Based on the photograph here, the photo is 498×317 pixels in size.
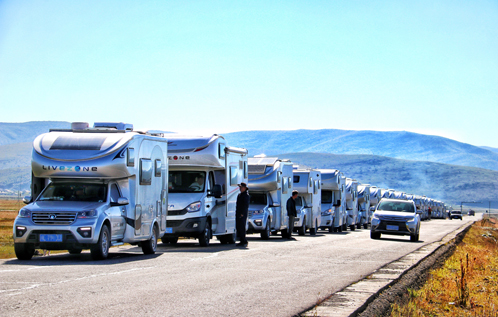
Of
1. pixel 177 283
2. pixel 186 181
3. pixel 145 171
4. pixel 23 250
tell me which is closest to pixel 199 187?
pixel 186 181

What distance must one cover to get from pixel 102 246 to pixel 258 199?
12593 mm

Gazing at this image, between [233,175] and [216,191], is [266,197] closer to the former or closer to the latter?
[233,175]

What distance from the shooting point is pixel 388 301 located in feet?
33.7

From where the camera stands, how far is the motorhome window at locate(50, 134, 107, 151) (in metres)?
16.0

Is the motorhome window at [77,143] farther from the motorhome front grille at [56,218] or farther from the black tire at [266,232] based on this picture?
the black tire at [266,232]

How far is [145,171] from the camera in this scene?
1758 centimetres

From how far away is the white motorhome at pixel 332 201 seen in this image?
3875cm

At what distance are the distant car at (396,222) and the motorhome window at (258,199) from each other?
16.7 feet

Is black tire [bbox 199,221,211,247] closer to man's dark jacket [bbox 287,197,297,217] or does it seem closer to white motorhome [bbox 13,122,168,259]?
white motorhome [bbox 13,122,168,259]

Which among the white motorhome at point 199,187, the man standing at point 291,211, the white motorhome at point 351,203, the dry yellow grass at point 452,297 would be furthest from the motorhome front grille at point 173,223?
the white motorhome at point 351,203

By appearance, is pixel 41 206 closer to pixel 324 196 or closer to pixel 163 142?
pixel 163 142

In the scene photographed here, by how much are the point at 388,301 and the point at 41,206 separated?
8563 millimetres

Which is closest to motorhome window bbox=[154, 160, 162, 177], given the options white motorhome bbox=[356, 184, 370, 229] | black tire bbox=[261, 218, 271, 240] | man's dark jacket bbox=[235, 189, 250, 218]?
man's dark jacket bbox=[235, 189, 250, 218]

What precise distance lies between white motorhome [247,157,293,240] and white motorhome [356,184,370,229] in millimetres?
23103
